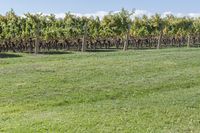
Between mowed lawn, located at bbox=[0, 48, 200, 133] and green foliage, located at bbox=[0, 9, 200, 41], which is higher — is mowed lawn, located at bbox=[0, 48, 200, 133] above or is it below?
below

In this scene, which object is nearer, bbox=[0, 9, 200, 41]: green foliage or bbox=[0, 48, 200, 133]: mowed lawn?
bbox=[0, 48, 200, 133]: mowed lawn

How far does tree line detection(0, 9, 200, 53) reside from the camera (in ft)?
142

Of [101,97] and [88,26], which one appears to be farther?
[88,26]

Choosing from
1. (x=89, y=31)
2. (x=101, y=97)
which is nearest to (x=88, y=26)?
(x=89, y=31)

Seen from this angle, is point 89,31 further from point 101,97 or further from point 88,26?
point 101,97

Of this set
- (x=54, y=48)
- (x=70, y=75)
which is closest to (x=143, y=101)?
(x=70, y=75)

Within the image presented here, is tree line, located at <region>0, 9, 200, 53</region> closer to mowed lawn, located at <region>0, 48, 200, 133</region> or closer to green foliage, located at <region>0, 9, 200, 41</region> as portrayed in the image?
green foliage, located at <region>0, 9, 200, 41</region>

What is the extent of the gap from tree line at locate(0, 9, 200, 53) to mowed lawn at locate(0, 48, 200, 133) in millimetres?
16815

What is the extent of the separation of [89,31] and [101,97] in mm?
38914

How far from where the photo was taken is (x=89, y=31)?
172ft

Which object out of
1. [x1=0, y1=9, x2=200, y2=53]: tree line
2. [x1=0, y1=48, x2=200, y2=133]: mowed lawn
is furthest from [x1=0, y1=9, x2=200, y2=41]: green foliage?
[x1=0, y1=48, x2=200, y2=133]: mowed lawn

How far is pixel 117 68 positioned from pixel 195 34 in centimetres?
4524

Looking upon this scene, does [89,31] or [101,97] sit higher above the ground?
[89,31]

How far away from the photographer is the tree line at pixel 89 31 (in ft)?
142
